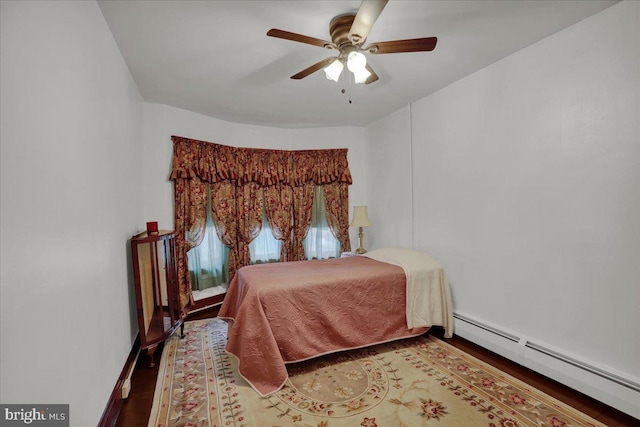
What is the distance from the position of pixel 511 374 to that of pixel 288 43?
3.04 meters

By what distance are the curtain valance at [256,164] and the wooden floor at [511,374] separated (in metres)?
2.13

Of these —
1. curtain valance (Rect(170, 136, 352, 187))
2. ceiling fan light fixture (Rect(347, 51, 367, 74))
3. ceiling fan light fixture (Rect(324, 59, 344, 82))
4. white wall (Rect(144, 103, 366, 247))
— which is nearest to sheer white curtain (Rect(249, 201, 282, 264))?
curtain valance (Rect(170, 136, 352, 187))

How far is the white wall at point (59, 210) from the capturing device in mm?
924

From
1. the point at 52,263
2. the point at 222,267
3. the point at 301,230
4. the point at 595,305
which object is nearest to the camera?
the point at 52,263

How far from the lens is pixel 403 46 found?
183cm

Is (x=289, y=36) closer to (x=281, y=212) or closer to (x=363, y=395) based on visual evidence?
(x=363, y=395)

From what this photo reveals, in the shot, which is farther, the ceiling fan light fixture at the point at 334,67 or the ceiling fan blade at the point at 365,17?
the ceiling fan light fixture at the point at 334,67

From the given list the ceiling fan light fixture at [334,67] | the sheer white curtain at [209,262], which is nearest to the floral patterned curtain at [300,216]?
the sheer white curtain at [209,262]

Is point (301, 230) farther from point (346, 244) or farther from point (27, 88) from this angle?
point (27, 88)

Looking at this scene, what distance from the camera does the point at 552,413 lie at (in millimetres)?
1832

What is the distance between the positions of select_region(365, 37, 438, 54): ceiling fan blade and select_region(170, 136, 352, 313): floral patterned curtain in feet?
8.81

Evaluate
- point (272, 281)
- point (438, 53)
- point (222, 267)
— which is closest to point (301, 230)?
point (222, 267)

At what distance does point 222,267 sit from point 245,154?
5.37 feet

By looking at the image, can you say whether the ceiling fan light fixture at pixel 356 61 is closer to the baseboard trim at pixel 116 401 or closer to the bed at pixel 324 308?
the bed at pixel 324 308
